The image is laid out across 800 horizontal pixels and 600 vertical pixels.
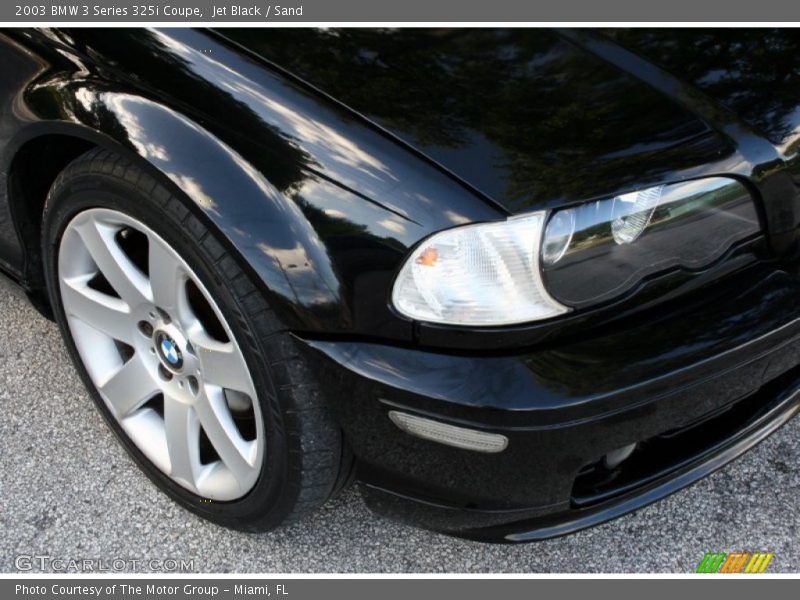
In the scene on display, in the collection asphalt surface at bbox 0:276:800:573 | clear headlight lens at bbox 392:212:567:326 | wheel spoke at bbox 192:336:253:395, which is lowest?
asphalt surface at bbox 0:276:800:573

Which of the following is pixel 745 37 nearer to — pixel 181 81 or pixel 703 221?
pixel 703 221

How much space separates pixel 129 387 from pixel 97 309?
0.21 m

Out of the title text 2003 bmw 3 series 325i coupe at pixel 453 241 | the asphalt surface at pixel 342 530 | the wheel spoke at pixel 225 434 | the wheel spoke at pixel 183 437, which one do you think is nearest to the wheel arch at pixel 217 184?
the title text 2003 bmw 3 series 325i coupe at pixel 453 241

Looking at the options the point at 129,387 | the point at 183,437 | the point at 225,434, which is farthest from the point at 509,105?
the point at 129,387

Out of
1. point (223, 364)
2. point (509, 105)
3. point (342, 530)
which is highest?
point (509, 105)

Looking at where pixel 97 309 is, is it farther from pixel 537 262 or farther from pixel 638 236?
pixel 638 236

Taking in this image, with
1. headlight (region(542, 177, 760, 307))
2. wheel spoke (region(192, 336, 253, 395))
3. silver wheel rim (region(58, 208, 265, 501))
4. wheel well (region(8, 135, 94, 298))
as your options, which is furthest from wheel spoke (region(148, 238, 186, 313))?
headlight (region(542, 177, 760, 307))

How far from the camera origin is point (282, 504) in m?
2.00

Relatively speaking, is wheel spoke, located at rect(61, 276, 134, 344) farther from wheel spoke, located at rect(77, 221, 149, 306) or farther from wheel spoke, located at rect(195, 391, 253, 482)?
wheel spoke, located at rect(195, 391, 253, 482)

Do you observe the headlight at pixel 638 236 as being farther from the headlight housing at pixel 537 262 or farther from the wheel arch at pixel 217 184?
the wheel arch at pixel 217 184

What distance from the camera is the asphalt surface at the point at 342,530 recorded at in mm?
2172

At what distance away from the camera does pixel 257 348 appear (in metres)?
1.80

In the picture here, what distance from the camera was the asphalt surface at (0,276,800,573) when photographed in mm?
2172

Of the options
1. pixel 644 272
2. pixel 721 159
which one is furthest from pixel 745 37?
pixel 644 272
